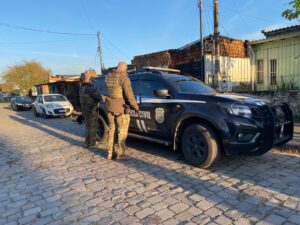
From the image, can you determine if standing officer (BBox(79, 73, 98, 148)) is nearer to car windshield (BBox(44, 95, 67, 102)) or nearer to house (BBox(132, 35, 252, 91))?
house (BBox(132, 35, 252, 91))

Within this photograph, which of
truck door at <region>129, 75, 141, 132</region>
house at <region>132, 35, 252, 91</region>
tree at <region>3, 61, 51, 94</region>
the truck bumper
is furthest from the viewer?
tree at <region>3, 61, 51, 94</region>

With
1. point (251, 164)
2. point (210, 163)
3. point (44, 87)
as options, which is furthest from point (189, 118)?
point (44, 87)

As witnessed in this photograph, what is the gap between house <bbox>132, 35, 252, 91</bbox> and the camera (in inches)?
575

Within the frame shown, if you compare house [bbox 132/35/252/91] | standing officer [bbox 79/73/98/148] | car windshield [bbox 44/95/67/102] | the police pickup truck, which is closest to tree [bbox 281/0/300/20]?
the police pickup truck

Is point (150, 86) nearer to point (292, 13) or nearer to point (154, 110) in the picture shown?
point (154, 110)

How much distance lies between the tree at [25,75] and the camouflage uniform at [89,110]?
4996 cm

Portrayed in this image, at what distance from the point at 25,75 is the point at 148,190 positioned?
55869 millimetres

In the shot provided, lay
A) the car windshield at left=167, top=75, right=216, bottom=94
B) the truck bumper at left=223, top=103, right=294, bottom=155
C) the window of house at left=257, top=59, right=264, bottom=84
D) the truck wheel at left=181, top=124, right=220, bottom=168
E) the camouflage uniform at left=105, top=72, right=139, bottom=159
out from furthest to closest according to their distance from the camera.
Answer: the window of house at left=257, top=59, right=264, bottom=84
the car windshield at left=167, top=75, right=216, bottom=94
the camouflage uniform at left=105, top=72, right=139, bottom=159
the truck wheel at left=181, top=124, right=220, bottom=168
the truck bumper at left=223, top=103, right=294, bottom=155

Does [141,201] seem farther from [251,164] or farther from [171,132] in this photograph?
[251,164]

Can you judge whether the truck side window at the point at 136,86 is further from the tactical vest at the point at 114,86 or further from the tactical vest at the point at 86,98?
the tactical vest at the point at 86,98

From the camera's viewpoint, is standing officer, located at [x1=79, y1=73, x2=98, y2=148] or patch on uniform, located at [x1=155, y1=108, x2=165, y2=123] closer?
patch on uniform, located at [x1=155, y1=108, x2=165, y2=123]

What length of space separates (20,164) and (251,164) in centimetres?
480

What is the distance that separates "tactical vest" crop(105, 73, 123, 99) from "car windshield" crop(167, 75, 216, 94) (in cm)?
110

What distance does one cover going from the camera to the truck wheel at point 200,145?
4441mm
